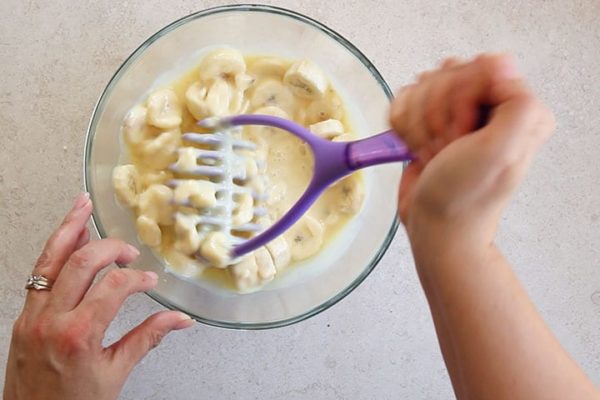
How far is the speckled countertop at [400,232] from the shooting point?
737mm

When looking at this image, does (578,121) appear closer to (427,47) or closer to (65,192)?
(427,47)

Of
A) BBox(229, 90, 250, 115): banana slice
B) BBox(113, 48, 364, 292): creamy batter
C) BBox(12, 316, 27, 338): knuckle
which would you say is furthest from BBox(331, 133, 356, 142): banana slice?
BBox(12, 316, 27, 338): knuckle

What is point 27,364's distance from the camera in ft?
1.91

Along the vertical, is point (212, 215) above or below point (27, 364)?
above

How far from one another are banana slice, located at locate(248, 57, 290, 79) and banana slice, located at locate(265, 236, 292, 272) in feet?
0.57

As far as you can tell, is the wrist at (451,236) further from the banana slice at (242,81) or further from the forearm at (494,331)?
the banana slice at (242,81)

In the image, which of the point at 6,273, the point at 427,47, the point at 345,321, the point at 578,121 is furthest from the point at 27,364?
the point at 578,121

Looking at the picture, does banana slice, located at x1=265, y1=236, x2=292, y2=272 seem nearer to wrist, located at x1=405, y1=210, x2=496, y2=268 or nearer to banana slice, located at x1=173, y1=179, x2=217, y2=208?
banana slice, located at x1=173, y1=179, x2=217, y2=208

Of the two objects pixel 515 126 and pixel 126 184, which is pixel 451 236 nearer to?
pixel 515 126

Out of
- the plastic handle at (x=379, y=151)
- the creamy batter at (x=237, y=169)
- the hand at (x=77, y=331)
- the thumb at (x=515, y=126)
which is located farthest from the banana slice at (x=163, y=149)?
the thumb at (x=515, y=126)

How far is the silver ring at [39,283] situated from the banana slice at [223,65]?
25cm

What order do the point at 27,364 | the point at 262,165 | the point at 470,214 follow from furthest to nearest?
the point at 262,165 → the point at 27,364 → the point at 470,214

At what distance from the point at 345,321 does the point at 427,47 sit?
0.31 meters

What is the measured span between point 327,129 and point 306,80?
0.18 ft
